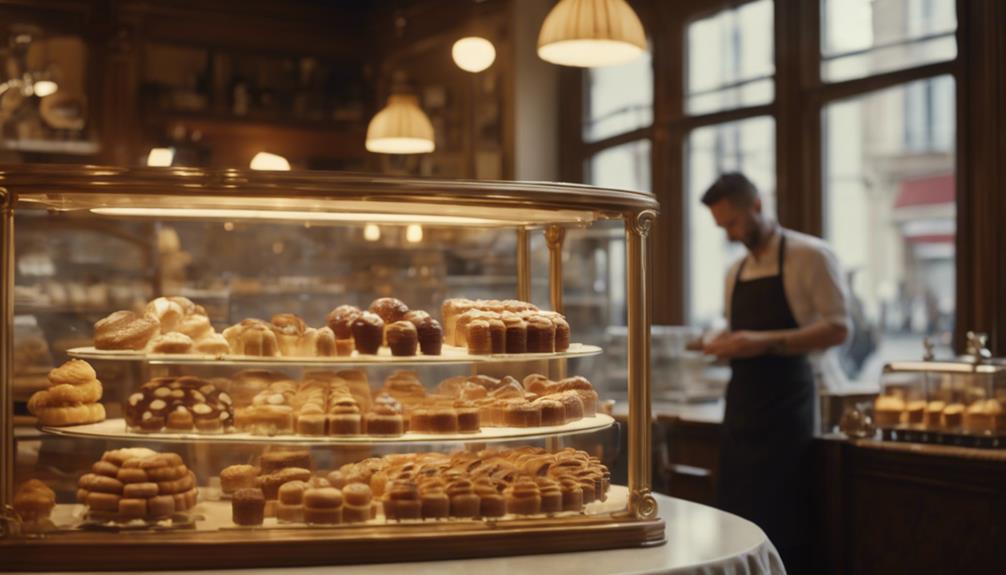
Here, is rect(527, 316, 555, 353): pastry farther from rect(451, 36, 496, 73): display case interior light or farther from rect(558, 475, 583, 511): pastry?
rect(451, 36, 496, 73): display case interior light

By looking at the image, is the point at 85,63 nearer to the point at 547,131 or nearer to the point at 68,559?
the point at 547,131

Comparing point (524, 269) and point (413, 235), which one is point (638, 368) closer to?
point (524, 269)

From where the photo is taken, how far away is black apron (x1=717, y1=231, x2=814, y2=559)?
427 cm

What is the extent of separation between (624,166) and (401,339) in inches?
160

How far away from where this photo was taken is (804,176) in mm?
5254

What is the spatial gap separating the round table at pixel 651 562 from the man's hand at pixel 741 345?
4.81 feet

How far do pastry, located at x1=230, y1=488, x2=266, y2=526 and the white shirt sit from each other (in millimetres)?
2467

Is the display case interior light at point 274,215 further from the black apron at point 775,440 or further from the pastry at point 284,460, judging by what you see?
the black apron at point 775,440

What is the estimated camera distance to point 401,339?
2725mm

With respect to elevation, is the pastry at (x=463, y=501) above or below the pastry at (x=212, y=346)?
below

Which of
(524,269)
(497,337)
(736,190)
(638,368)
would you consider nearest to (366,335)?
(497,337)

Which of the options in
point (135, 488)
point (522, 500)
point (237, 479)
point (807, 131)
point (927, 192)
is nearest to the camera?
point (135, 488)

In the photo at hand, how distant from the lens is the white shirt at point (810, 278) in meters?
4.25

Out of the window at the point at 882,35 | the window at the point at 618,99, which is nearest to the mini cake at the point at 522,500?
the window at the point at 882,35
